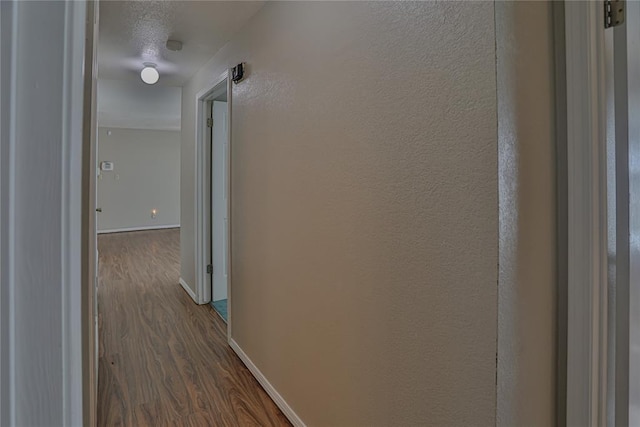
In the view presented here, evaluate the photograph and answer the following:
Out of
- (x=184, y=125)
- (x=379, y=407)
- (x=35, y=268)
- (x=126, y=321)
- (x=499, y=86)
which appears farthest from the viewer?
(x=184, y=125)

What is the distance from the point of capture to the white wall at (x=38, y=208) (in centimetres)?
38

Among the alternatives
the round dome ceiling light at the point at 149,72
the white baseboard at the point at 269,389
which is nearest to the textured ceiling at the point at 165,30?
the round dome ceiling light at the point at 149,72

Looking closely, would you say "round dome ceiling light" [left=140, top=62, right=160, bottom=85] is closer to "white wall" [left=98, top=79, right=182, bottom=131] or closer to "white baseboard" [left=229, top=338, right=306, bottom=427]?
"white wall" [left=98, top=79, right=182, bottom=131]

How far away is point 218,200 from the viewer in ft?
12.7

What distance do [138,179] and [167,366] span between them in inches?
273

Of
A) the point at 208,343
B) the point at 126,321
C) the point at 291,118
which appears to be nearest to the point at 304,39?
the point at 291,118

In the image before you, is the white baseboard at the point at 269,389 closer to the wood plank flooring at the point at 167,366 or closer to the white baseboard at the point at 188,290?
the wood plank flooring at the point at 167,366

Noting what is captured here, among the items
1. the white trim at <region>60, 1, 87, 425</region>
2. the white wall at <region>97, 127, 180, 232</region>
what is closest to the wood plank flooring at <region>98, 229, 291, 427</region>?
the white trim at <region>60, 1, 87, 425</region>

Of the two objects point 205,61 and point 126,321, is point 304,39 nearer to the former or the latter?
point 205,61

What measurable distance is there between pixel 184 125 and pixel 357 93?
3.40m

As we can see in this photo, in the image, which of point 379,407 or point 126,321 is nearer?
point 379,407

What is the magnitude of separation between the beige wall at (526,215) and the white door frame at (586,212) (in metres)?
0.04

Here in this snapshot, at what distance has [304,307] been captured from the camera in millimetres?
1828

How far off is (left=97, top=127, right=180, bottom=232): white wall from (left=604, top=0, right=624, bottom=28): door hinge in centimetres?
870
